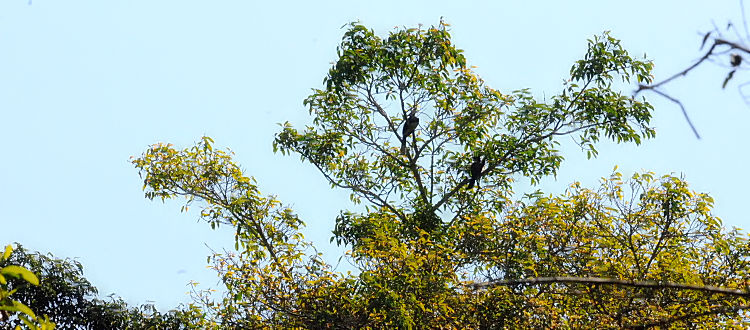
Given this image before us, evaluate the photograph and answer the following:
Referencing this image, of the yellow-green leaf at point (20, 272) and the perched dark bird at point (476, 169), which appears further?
the perched dark bird at point (476, 169)

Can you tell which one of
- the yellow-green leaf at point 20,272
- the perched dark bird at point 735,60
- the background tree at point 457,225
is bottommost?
the perched dark bird at point 735,60

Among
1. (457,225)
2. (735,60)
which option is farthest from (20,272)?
(457,225)

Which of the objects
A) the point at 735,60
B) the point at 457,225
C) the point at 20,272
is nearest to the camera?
the point at 735,60

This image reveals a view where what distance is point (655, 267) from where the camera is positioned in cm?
790

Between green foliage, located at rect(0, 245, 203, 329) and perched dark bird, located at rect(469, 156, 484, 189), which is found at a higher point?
perched dark bird, located at rect(469, 156, 484, 189)

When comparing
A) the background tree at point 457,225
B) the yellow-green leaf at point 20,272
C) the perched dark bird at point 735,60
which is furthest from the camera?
the background tree at point 457,225

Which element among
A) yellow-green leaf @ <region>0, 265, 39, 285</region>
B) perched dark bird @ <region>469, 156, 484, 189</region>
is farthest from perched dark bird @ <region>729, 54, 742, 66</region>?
perched dark bird @ <region>469, 156, 484, 189</region>

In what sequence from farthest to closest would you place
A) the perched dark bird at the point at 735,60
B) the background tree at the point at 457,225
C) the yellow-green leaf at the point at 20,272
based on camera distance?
1. the background tree at the point at 457,225
2. the yellow-green leaf at the point at 20,272
3. the perched dark bird at the point at 735,60

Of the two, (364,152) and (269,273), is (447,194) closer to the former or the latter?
(364,152)

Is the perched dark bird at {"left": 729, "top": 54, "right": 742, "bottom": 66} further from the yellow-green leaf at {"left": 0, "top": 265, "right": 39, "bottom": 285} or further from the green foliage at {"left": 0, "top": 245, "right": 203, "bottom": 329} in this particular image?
the green foliage at {"left": 0, "top": 245, "right": 203, "bottom": 329}

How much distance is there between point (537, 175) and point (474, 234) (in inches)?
65.6

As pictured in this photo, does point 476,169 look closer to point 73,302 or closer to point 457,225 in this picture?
point 457,225

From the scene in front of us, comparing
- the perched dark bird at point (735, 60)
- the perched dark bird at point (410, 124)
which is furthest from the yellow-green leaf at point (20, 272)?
the perched dark bird at point (410, 124)

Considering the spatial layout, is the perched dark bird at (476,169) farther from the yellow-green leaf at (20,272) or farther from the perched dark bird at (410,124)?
the yellow-green leaf at (20,272)
